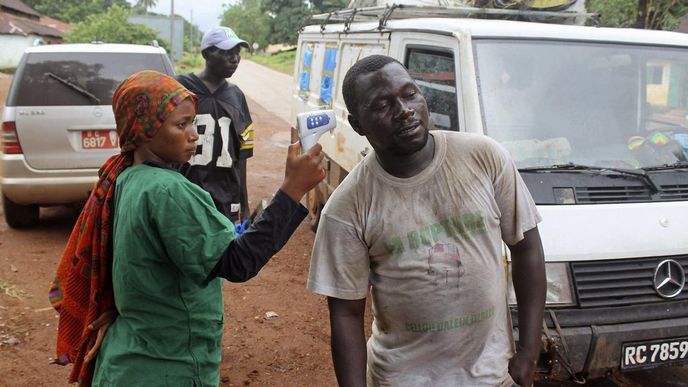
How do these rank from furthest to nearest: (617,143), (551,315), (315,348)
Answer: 1. (315,348)
2. (617,143)
3. (551,315)

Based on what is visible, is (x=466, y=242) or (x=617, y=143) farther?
(x=617, y=143)

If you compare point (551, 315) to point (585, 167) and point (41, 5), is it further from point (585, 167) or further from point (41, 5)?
point (41, 5)

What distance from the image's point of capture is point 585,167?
3.54 metres

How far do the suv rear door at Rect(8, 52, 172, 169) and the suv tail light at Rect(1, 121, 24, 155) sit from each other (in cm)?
5

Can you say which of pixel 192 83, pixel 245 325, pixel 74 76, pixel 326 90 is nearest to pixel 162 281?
pixel 192 83

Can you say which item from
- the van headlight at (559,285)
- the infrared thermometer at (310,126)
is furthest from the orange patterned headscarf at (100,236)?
the van headlight at (559,285)

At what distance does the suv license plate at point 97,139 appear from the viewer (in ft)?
20.9

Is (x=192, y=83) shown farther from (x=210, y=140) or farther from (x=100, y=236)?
(x=100, y=236)

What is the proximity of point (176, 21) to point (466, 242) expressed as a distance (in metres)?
45.9

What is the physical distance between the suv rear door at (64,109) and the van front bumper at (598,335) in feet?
15.4

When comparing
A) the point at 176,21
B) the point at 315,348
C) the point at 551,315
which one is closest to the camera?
the point at 551,315

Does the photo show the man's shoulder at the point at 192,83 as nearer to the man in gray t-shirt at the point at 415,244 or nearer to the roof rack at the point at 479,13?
the roof rack at the point at 479,13

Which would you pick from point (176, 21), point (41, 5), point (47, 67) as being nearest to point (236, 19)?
point (41, 5)

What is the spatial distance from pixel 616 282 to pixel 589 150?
0.82 metres
